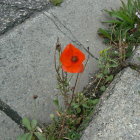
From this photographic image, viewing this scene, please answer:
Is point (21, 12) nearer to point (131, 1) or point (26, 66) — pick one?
point (26, 66)

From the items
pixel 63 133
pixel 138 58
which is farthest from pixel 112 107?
pixel 138 58

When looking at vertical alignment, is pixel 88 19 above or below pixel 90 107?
above

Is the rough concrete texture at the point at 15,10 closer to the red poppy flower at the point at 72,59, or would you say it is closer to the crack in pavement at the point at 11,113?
the crack in pavement at the point at 11,113

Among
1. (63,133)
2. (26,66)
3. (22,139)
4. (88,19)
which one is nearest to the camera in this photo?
(22,139)

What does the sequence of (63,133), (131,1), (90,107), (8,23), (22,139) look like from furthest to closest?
(131,1) < (8,23) < (90,107) < (63,133) < (22,139)

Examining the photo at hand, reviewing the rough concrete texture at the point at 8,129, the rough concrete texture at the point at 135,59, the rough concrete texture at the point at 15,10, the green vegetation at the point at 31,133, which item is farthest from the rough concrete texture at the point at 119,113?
the rough concrete texture at the point at 15,10

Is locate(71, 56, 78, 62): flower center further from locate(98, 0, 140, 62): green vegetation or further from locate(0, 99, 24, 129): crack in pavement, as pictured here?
locate(98, 0, 140, 62): green vegetation

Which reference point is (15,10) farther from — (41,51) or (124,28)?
(124,28)

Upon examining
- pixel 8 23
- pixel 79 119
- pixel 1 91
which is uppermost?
pixel 8 23
